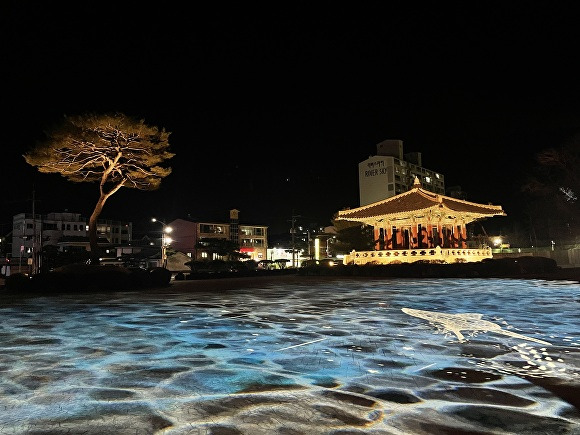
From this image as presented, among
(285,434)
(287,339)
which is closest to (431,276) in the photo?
(287,339)

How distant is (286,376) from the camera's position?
3969mm

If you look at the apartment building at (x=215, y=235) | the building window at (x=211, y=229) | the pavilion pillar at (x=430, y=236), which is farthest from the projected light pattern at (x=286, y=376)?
the building window at (x=211, y=229)

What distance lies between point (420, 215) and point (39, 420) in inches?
1108

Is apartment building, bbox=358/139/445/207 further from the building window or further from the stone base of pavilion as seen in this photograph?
the stone base of pavilion

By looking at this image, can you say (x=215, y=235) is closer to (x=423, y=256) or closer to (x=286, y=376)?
(x=423, y=256)

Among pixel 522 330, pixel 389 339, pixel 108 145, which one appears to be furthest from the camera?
pixel 108 145

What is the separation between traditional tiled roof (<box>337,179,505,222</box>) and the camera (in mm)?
27281

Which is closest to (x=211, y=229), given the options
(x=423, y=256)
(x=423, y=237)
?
(x=423, y=237)

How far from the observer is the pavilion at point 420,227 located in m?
27.1

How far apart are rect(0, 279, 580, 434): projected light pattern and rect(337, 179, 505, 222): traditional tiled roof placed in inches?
793

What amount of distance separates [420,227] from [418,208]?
8.83ft

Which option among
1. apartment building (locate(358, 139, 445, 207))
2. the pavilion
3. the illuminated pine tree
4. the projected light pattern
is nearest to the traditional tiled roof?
the pavilion

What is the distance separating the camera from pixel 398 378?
12.9 ft

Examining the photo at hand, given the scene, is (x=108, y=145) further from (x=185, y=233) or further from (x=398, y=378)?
(x=185, y=233)
